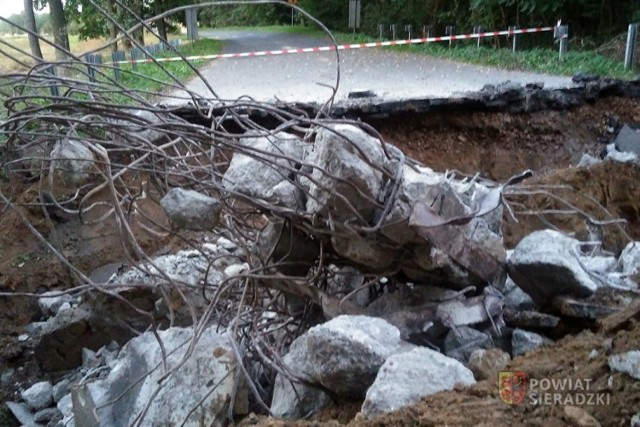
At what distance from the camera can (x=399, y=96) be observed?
6094 mm

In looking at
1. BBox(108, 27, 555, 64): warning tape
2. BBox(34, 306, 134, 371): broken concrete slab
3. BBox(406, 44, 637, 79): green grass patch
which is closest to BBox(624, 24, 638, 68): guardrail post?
BBox(406, 44, 637, 79): green grass patch

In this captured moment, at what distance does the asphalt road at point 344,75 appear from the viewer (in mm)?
6363

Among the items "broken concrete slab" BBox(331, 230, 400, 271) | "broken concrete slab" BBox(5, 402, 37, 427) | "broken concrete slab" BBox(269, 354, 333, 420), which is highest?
"broken concrete slab" BBox(331, 230, 400, 271)

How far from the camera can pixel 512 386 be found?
1634mm

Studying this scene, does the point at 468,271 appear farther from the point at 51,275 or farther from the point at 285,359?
the point at 51,275

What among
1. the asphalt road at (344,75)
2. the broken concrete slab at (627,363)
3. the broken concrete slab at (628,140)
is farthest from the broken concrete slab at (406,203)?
the broken concrete slab at (628,140)

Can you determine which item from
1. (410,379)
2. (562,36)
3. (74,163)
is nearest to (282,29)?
(562,36)

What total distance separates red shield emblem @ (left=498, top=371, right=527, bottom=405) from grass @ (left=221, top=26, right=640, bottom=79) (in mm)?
5885

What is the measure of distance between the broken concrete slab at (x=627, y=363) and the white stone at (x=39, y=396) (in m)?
3.21

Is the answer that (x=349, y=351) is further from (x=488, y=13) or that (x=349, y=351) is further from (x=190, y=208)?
(x=488, y=13)

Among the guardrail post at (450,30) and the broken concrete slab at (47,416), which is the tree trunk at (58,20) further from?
the guardrail post at (450,30)

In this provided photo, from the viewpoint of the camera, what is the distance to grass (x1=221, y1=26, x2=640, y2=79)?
729 centimetres

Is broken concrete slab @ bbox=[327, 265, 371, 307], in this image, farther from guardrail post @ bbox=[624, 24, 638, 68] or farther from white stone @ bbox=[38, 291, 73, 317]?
guardrail post @ bbox=[624, 24, 638, 68]

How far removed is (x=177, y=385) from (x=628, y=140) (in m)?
4.84
